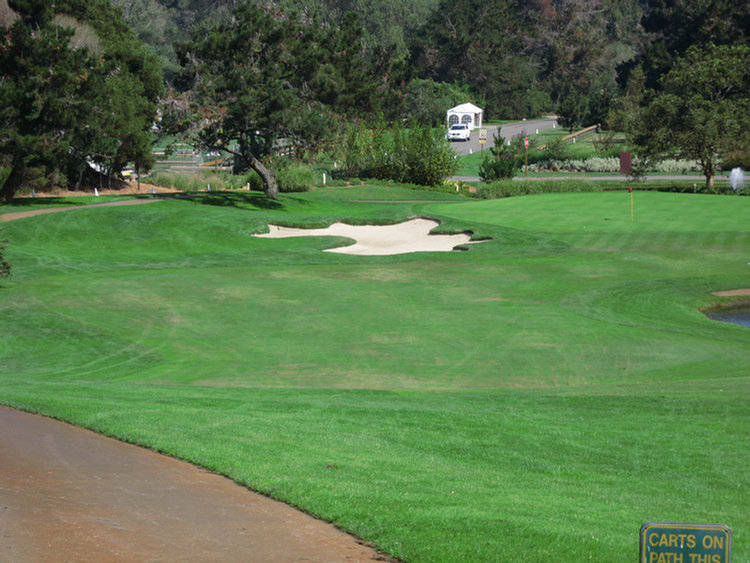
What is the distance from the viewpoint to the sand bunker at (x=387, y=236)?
137 feet

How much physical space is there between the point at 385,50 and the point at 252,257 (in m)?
79.3

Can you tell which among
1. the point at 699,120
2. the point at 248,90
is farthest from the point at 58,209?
the point at 699,120

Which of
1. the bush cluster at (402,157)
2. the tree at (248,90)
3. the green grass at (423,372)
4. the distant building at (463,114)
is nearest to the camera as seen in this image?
the green grass at (423,372)

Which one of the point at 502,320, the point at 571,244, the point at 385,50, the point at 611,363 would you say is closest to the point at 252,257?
the point at 571,244

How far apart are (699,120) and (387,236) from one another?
99.7ft

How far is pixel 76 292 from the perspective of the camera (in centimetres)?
2712

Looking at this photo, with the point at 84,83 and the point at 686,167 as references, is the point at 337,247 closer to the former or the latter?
the point at 84,83

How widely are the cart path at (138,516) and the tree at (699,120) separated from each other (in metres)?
60.6

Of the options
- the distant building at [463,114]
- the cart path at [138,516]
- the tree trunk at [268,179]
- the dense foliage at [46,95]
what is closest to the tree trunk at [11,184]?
the dense foliage at [46,95]

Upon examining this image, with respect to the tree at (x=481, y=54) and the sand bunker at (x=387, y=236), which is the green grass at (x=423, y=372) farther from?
the tree at (x=481, y=54)

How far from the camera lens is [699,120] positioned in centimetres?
6419

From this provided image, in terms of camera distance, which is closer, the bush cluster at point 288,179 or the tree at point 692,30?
the bush cluster at point 288,179

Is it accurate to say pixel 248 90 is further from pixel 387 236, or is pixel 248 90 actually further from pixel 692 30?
pixel 692 30

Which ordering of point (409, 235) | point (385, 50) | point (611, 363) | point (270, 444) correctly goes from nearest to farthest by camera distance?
point (270, 444) → point (611, 363) → point (409, 235) → point (385, 50)
